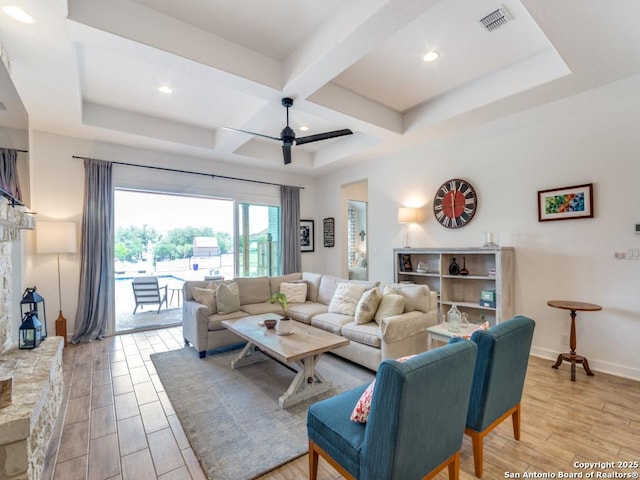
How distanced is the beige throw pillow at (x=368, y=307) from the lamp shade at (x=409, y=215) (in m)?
1.67

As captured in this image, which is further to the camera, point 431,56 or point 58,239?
point 58,239

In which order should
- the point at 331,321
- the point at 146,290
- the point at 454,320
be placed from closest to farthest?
the point at 454,320, the point at 331,321, the point at 146,290

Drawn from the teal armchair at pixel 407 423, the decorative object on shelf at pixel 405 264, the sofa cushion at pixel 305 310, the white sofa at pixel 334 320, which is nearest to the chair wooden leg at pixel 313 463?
the teal armchair at pixel 407 423

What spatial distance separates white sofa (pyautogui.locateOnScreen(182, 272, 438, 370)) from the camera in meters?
3.11

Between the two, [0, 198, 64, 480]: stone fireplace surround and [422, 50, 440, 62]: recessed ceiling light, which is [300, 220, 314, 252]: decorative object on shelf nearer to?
[422, 50, 440, 62]: recessed ceiling light

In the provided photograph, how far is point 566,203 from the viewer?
135 inches

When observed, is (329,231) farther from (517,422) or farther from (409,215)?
(517,422)

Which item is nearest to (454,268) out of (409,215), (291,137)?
(409,215)

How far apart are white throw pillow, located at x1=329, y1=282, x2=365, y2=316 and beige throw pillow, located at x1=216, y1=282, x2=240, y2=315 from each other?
1307mm

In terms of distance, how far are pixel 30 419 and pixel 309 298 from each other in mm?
3676

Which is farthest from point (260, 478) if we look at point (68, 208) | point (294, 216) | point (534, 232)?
point (294, 216)

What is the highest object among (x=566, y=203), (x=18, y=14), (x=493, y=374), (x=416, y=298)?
(x=18, y=14)

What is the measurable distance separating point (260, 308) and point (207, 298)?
2.49ft

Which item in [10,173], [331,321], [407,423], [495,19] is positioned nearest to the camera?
[407,423]
